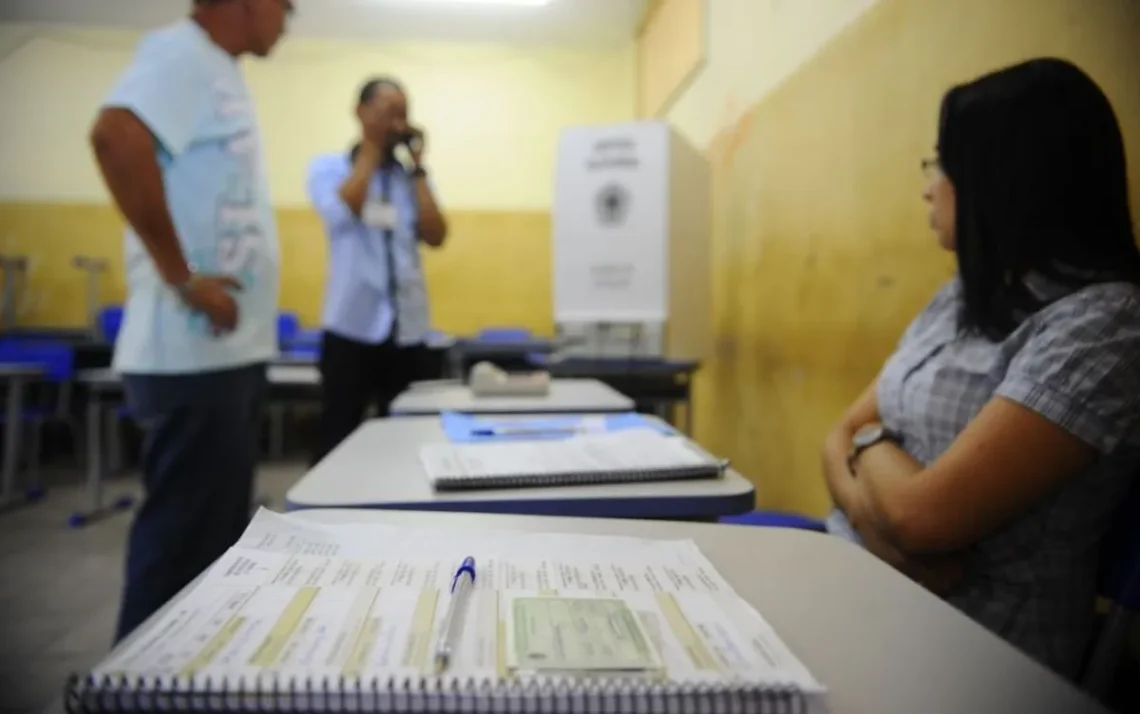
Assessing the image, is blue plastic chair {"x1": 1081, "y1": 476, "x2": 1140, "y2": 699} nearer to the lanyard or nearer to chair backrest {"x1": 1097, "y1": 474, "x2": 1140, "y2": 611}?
chair backrest {"x1": 1097, "y1": 474, "x2": 1140, "y2": 611}

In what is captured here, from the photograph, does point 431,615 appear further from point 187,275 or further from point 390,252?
point 390,252

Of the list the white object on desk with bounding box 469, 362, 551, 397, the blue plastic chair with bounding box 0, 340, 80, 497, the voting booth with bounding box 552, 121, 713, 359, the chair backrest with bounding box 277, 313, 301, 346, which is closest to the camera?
the blue plastic chair with bounding box 0, 340, 80, 497

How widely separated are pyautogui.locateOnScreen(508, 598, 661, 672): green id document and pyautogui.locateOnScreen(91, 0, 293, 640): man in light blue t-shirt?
1.12 meters

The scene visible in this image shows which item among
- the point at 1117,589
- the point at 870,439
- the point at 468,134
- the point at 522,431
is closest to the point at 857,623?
the point at 1117,589

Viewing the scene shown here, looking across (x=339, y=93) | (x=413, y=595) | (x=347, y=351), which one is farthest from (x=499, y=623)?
(x=339, y=93)

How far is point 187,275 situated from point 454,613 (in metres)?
1.16

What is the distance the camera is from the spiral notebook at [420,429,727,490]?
0.85m

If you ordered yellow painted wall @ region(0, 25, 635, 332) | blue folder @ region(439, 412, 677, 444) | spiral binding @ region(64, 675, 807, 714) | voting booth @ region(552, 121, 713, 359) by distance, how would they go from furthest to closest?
yellow painted wall @ region(0, 25, 635, 332)
voting booth @ region(552, 121, 713, 359)
blue folder @ region(439, 412, 677, 444)
spiral binding @ region(64, 675, 807, 714)

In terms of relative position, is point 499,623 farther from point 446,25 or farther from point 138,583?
point 446,25

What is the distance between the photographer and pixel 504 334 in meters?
4.83

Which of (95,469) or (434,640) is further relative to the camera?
(95,469)

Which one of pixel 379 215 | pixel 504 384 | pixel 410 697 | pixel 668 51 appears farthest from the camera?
pixel 668 51

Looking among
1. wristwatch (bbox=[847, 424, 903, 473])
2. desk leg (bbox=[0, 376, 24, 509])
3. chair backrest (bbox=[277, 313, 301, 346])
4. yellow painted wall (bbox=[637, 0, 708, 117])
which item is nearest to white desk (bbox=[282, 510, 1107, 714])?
wristwatch (bbox=[847, 424, 903, 473])

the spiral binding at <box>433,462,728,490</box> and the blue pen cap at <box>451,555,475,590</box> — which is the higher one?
the blue pen cap at <box>451,555,475,590</box>
